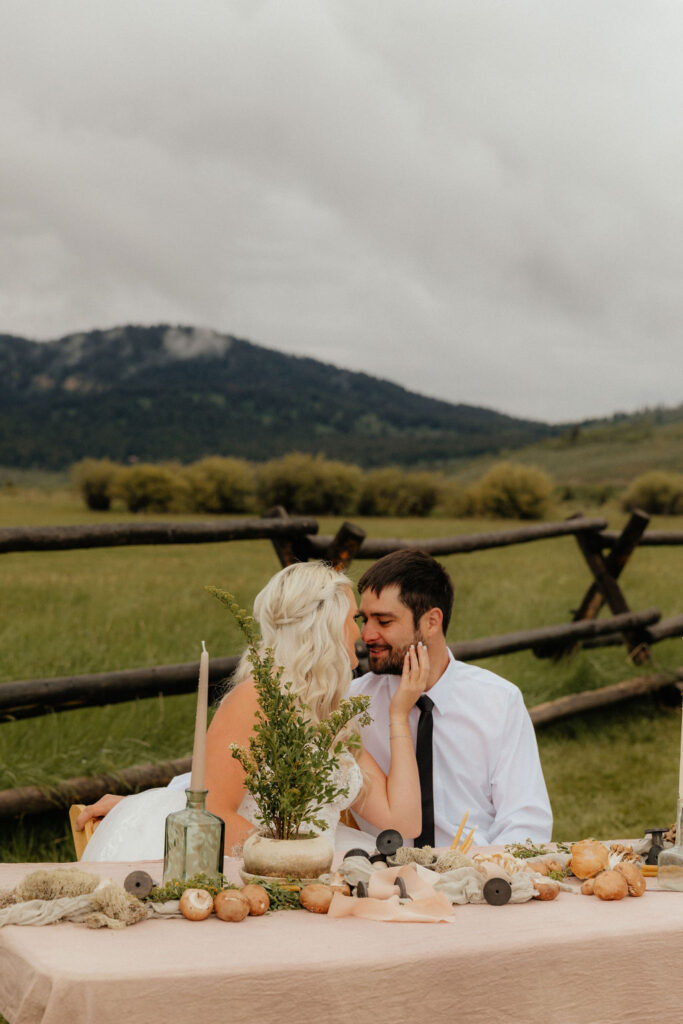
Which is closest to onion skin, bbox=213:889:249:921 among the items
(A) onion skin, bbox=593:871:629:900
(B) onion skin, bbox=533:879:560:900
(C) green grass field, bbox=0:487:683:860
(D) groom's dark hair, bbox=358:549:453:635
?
(B) onion skin, bbox=533:879:560:900

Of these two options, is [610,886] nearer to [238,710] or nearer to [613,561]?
→ [238,710]

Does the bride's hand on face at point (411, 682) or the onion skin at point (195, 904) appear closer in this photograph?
the onion skin at point (195, 904)

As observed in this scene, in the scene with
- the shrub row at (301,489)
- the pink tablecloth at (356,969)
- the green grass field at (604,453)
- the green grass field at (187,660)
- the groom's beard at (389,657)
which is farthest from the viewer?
the green grass field at (604,453)

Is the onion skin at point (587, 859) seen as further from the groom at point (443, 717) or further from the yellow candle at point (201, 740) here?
the groom at point (443, 717)

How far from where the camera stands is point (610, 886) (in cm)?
163

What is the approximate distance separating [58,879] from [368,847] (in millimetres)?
1124

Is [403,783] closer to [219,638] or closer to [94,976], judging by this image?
[94,976]

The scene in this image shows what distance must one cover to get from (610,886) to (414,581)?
135 cm

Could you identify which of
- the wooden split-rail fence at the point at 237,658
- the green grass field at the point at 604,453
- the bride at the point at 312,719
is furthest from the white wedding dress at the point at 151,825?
the green grass field at the point at 604,453

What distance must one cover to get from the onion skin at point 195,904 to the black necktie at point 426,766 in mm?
1339

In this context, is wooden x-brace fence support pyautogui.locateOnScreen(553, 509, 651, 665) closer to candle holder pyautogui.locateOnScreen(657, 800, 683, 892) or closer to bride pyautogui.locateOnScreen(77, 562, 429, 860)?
bride pyautogui.locateOnScreen(77, 562, 429, 860)

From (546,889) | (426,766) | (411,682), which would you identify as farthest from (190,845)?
(426,766)

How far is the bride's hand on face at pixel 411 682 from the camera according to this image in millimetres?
2402

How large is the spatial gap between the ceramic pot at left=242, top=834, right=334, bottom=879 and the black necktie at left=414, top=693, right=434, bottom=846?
118 centimetres
